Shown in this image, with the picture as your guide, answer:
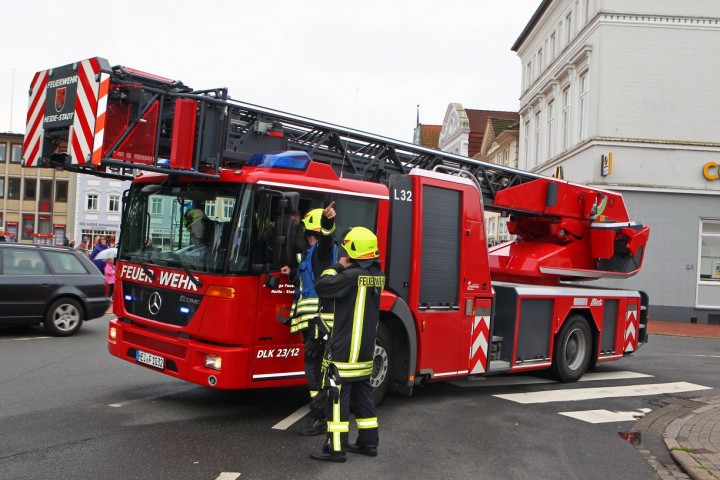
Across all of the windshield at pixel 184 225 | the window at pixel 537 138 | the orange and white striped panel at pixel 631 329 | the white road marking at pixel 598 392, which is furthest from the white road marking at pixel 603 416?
the window at pixel 537 138

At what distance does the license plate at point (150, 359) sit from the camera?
6418 mm

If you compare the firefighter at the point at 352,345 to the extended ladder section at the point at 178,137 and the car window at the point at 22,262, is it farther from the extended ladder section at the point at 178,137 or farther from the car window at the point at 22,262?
the car window at the point at 22,262

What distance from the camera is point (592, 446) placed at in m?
6.33

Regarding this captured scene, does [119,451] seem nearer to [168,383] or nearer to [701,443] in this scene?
[168,383]

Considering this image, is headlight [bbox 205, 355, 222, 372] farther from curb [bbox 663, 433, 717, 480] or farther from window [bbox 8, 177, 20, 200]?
window [bbox 8, 177, 20, 200]

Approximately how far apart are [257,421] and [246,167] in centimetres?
245

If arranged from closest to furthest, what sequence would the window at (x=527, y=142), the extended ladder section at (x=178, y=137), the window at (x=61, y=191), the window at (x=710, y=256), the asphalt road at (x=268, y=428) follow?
1. the asphalt road at (x=268, y=428)
2. the extended ladder section at (x=178, y=137)
3. the window at (x=710, y=256)
4. the window at (x=527, y=142)
5. the window at (x=61, y=191)

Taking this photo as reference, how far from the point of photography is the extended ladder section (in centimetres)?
589

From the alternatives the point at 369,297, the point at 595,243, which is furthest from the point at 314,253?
the point at 595,243

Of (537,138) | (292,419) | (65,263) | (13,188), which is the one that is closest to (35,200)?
(13,188)

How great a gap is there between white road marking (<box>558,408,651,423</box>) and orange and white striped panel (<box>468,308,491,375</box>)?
1.06m

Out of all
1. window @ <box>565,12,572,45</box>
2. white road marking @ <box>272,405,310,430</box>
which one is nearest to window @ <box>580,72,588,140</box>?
window @ <box>565,12,572,45</box>

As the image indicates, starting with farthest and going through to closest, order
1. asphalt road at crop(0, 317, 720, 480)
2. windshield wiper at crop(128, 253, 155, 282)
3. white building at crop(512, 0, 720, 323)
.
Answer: white building at crop(512, 0, 720, 323) < windshield wiper at crop(128, 253, 155, 282) < asphalt road at crop(0, 317, 720, 480)

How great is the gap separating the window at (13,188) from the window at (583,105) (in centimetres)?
5348
